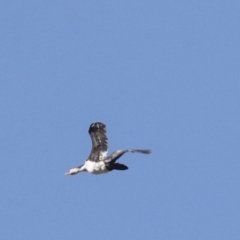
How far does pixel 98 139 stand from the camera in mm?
55469

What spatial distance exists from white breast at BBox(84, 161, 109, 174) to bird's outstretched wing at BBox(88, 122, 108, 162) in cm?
51

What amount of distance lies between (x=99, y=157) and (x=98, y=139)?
1101mm

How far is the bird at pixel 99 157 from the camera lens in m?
53.3

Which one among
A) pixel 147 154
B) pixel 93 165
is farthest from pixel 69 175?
pixel 147 154

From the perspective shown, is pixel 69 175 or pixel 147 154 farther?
pixel 69 175

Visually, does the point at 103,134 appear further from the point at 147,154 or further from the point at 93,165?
the point at 147,154

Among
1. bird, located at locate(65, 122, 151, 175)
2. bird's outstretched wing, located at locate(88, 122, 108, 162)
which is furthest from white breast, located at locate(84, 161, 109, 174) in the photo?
bird's outstretched wing, located at locate(88, 122, 108, 162)

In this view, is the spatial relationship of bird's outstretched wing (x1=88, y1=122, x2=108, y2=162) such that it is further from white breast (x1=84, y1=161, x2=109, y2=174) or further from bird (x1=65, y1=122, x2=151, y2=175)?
white breast (x1=84, y1=161, x2=109, y2=174)

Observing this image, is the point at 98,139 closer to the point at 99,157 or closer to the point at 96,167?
the point at 99,157

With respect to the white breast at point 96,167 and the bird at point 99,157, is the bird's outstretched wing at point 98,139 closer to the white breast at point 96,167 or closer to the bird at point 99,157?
the bird at point 99,157

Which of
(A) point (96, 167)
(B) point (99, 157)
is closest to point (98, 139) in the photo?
(B) point (99, 157)

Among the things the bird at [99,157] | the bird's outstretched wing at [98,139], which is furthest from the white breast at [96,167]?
the bird's outstretched wing at [98,139]

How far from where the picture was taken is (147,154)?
166 feet

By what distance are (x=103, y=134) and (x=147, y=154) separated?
538 centimetres
